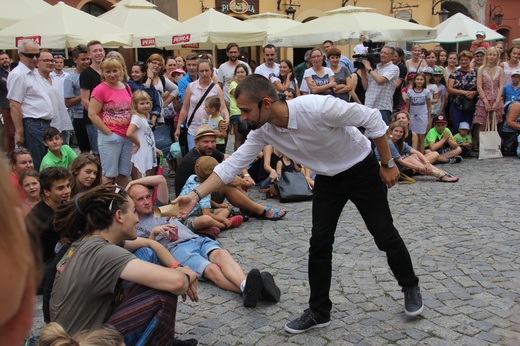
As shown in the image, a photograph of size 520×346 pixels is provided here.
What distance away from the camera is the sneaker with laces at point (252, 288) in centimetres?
438

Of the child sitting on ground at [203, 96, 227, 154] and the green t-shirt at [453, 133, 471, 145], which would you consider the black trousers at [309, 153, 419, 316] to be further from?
the green t-shirt at [453, 133, 471, 145]

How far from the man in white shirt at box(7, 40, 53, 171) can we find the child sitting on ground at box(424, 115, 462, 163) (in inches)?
261

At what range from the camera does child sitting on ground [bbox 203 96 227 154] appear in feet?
27.5

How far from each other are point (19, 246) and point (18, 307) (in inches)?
3.2

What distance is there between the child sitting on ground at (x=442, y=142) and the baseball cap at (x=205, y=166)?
5414 mm

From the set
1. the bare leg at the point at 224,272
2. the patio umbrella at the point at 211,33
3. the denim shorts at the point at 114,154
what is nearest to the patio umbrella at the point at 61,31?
the patio umbrella at the point at 211,33

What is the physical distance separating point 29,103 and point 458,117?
807 cm

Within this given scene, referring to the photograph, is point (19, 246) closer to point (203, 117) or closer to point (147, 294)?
point (147, 294)

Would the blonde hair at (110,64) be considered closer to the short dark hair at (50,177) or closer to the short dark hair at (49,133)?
the short dark hair at (49,133)

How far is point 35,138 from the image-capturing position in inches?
285

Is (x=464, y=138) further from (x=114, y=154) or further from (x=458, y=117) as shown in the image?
Answer: (x=114, y=154)

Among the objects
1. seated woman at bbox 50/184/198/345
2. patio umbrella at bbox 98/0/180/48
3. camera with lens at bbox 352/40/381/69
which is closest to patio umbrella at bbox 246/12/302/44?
patio umbrella at bbox 98/0/180/48

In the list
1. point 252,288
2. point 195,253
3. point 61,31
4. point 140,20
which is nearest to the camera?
point 252,288

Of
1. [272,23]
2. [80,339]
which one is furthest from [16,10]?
[80,339]
